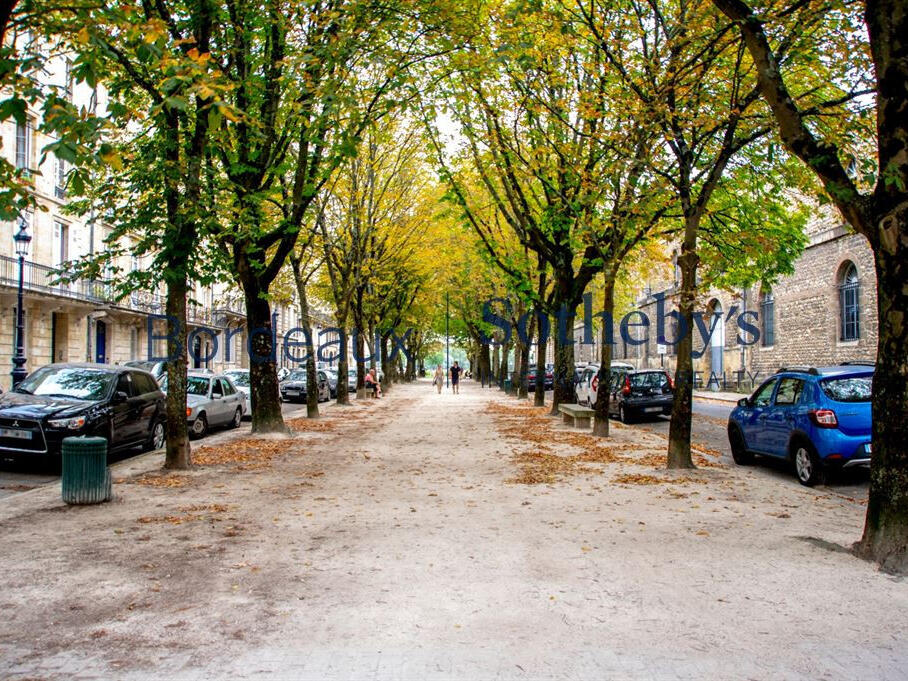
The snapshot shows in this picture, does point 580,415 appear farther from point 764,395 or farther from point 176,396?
point 176,396

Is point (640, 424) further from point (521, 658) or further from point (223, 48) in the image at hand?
point (521, 658)

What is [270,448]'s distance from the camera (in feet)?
46.0

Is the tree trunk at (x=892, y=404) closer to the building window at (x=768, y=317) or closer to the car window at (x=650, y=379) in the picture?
the car window at (x=650, y=379)

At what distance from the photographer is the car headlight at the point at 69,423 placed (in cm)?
1086

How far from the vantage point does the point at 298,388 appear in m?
32.3

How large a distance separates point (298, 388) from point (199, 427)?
15.5m

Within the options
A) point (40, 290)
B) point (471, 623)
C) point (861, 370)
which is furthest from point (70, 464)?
point (40, 290)

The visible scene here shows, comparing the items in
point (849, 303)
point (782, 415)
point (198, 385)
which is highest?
point (849, 303)

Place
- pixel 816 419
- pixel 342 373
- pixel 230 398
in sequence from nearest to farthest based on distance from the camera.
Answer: pixel 816 419, pixel 230 398, pixel 342 373

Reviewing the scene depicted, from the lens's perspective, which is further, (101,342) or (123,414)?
(101,342)

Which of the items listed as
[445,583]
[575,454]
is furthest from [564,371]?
[445,583]

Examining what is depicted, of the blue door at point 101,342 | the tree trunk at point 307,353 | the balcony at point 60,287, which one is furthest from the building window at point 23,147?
the tree trunk at point 307,353

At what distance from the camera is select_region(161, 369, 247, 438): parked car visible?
16.8m

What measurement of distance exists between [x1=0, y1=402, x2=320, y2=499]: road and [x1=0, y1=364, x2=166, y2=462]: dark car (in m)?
0.28
